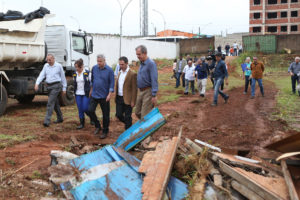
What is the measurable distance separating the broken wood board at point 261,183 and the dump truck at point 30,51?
8.57 m

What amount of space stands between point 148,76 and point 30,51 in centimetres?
642

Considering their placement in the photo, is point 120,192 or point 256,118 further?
point 256,118

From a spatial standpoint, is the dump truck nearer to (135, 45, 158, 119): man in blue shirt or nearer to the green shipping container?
(135, 45, 158, 119): man in blue shirt

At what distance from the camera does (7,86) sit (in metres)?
11.3

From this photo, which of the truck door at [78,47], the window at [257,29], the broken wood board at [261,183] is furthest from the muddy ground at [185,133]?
the window at [257,29]

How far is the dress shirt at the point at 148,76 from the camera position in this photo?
6434 millimetres

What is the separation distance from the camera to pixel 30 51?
37.4 feet

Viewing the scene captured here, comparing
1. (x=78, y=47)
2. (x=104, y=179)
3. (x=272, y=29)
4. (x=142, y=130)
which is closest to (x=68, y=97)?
(x=78, y=47)

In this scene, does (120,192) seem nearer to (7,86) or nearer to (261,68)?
(7,86)

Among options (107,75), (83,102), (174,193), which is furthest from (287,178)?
(83,102)

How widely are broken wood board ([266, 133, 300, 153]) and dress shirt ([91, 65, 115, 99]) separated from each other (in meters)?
4.08

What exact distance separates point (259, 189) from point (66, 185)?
239cm

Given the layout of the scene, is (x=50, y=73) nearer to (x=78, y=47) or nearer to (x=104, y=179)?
(x=78, y=47)

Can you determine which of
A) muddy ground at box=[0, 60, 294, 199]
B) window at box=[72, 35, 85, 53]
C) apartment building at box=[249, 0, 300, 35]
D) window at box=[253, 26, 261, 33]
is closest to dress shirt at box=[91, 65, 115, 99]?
muddy ground at box=[0, 60, 294, 199]
